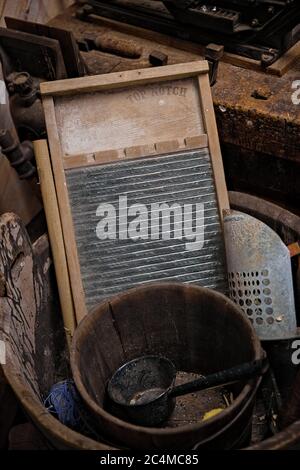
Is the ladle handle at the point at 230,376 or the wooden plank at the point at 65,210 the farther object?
the wooden plank at the point at 65,210

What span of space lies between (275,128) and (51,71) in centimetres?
110

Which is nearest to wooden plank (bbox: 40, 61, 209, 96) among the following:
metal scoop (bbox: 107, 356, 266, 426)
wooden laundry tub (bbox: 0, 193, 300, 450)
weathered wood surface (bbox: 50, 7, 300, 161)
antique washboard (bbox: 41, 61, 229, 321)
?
antique washboard (bbox: 41, 61, 229, 321)

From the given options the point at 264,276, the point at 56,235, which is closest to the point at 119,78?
the point at 56,235

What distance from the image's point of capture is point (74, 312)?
245 cm

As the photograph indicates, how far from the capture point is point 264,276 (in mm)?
2291

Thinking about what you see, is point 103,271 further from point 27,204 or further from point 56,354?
point 27,204

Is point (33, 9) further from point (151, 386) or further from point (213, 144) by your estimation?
point (151, 386)

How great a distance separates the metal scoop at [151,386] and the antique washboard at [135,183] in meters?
0.31

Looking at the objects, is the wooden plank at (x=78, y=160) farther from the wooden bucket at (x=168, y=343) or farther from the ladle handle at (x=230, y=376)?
the ladle handle at (x=230, y=376)

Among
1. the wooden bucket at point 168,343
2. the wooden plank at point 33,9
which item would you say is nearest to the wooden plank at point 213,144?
the wooden bucket at point 168,343

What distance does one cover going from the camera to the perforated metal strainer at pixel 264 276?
2.28 metres

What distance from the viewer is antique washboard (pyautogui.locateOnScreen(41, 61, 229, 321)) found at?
245 cm

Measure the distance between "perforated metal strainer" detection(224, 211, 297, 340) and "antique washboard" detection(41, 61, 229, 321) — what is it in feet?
0.58

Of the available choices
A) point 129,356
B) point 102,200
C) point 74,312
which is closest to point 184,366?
point 129,356
